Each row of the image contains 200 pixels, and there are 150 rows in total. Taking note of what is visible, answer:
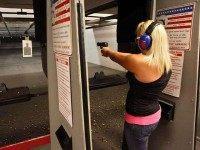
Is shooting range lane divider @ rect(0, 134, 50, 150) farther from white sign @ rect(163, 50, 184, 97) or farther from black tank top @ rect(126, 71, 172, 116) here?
white sign @ rect(163, 50, 184, 97)

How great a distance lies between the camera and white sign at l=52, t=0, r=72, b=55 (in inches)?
36.7

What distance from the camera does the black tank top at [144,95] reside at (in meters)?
1.55

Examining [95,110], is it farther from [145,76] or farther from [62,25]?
[62,25]

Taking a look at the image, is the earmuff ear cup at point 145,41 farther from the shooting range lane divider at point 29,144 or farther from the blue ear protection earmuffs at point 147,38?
the shooting range lane divider at point 29,144

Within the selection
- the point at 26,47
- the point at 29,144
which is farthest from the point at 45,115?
the point at 26,47

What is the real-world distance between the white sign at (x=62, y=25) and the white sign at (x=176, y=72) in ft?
3.00

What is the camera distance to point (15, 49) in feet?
46.0

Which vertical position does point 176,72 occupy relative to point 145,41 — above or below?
below

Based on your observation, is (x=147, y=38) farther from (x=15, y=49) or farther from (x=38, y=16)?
(x=15, y=49)

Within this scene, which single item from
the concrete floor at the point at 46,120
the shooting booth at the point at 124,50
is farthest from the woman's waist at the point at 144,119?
the concrete floor at the point at 46,120

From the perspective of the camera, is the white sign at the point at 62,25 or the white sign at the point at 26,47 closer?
the white sign at the point at 62,25

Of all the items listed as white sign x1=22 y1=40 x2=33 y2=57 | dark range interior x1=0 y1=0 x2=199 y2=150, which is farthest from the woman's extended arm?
white sign x1=22 y1=40 x2=33 y2=57

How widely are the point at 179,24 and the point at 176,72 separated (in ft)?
1.14

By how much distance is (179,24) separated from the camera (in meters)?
1.58
